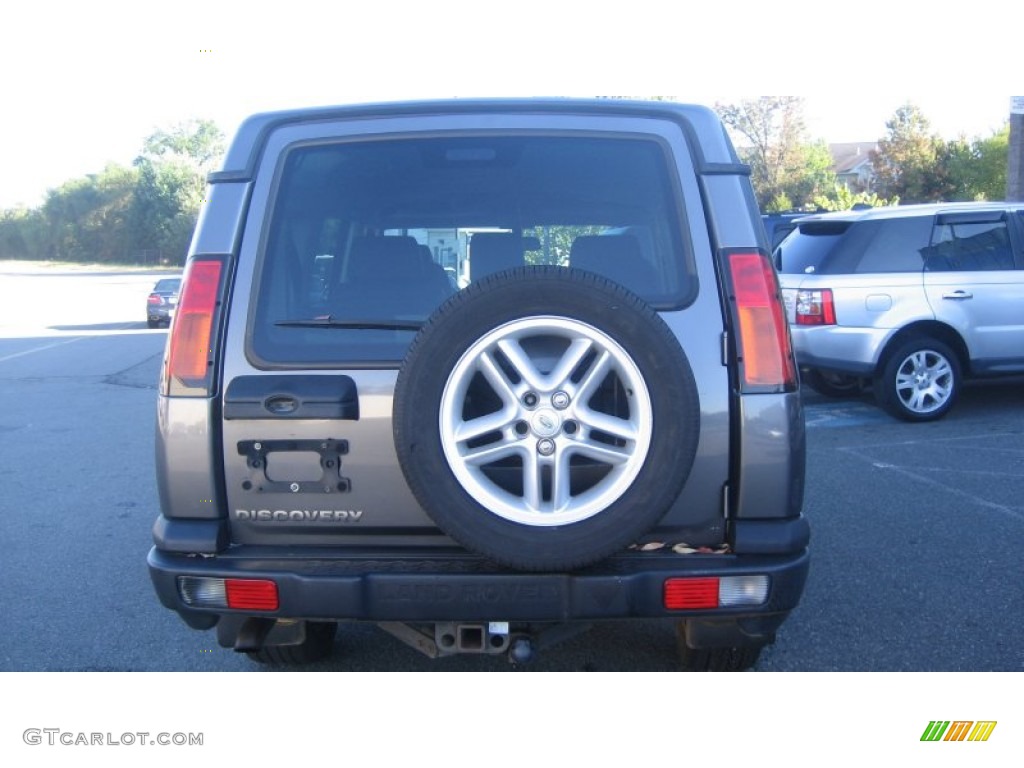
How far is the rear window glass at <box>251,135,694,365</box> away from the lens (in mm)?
2879

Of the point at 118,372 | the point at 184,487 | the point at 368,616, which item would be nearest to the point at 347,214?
the point at 184,487

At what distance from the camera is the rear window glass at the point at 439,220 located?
9.45ft

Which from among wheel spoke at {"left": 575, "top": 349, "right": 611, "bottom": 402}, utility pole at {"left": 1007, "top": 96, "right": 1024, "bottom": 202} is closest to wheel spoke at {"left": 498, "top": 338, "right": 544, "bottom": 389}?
wheel spoke at {"left": 575, "top": 349, "right": 611, "bottom": 402}

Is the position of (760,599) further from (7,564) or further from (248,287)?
(7,564)

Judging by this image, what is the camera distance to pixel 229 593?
2744 mm

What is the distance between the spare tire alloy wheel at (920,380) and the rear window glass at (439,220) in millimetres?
5994

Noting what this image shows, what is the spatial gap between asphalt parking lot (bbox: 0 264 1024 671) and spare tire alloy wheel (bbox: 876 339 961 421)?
0.55ft

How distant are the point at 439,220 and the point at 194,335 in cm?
85

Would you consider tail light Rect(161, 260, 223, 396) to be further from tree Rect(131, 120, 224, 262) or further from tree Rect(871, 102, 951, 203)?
tree Rect(131, 120, 224, 262)

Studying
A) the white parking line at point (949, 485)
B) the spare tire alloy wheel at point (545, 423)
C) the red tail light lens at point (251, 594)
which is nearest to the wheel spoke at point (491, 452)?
the spare tire alloy wheel at point (545, 423)

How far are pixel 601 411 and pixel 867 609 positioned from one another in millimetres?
2186

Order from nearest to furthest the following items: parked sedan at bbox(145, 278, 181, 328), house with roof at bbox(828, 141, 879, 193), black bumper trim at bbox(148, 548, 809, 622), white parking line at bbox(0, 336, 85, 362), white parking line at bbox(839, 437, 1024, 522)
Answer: black bumper trim at bbox(148, 548, 809, 622), white parking line at bbox(839, 437, 1024, 522), white parking line at bbox(0, 336, 85, 362), parked sedan at bbox(145, 278, 181, 328), house with roof at bbox(828, 141, 879, 193)

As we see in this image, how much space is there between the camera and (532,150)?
2.93 meters

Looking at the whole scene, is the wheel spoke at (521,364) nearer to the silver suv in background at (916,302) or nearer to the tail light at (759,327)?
the tail light at (759,327)
